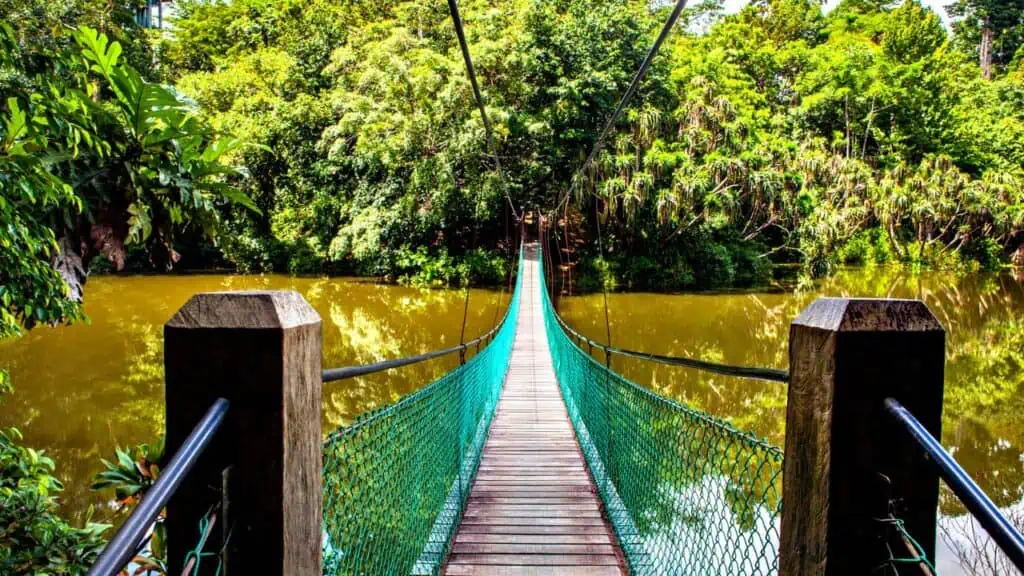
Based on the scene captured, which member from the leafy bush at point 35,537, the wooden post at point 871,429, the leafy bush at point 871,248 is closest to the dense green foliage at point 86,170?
the leafy bush at point 35,537

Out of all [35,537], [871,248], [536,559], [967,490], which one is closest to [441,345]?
[536,559]

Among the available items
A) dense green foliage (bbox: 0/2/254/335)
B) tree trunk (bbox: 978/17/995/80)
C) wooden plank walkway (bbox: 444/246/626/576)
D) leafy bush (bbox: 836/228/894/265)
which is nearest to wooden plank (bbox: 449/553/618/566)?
wooden plank walkway (bbox: 444/246/626/576)

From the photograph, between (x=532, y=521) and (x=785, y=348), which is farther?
(x=785, y=348)

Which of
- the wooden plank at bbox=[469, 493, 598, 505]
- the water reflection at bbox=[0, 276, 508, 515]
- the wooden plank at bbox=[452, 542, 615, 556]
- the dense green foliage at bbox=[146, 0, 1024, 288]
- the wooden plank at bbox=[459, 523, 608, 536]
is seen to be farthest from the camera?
the dense green foliage at bbox=[146, 0, 1024, 288]

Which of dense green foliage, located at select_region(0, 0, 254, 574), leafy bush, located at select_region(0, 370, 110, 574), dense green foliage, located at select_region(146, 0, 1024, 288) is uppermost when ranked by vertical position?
dense green foliage, located at select_region(146, 0, 1024, 288)

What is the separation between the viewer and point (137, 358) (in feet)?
24.3

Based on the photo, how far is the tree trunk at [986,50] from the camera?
26.0 meters

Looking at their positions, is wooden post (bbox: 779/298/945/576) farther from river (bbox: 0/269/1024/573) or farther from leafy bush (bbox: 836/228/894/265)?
leafy bush (bbox: 836/228/894/265)

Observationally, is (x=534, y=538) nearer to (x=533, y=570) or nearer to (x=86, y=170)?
(x=533, y=570)

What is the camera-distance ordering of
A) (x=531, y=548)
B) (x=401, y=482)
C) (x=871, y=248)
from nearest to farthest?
(x=401, y=482)
(x=531, y=548)
(x=871, y=248)

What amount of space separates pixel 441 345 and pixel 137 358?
12.7 feet

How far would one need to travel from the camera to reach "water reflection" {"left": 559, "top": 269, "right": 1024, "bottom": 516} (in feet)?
17.8

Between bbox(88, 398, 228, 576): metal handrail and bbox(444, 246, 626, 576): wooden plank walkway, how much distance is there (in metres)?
1.55

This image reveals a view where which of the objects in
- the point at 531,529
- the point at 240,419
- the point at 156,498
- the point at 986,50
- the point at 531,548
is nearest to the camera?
the point at 156,498
